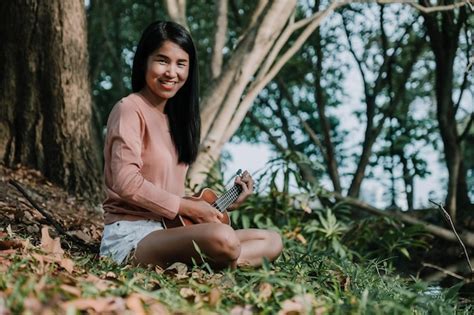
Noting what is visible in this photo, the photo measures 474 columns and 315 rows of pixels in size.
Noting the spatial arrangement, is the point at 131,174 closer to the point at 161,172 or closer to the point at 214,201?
the point at 161,172

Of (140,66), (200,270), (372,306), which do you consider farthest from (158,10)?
(372,306)

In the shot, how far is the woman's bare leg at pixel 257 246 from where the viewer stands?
3580mm

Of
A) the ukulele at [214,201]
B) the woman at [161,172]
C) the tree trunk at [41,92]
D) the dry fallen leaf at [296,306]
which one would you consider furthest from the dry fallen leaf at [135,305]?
the tree trunk at [41,92]

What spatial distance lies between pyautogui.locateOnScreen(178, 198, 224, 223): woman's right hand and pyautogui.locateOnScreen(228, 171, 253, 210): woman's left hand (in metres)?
0.29

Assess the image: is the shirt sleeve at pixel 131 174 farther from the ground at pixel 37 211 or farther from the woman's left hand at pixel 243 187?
the ground at pixel 37 211

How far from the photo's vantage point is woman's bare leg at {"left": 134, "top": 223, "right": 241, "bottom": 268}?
10.2 ft

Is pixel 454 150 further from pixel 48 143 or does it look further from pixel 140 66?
pixel 140 66

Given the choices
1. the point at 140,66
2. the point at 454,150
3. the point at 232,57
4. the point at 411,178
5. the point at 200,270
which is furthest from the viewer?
Result: the point at 411,178

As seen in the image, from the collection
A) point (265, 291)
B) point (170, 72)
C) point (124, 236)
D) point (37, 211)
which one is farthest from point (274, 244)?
point (37, 211)

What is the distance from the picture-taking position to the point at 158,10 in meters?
11.9

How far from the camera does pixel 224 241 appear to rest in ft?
10.2

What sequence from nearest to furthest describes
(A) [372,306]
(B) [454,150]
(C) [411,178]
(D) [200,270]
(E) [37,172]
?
1. (A) [372,306]
2. (D) [200,270]
3. (E) [37,172]
4. (B) [454,150]
5. (C) [411,178]

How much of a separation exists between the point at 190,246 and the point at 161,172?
480 mm

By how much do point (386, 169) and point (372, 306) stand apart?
831 centimetres
